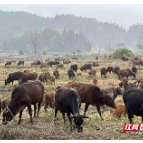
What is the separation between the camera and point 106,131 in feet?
30.0

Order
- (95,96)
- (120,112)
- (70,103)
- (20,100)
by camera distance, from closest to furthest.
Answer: (70,103) → (20,100) → (95,96) → (120,112)

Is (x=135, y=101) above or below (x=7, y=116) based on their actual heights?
above

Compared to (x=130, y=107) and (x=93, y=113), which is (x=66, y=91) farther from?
(x=93, y=113)

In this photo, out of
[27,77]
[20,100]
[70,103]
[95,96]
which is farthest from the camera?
[27,77]

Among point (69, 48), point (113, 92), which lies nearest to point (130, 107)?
point (113, 92)

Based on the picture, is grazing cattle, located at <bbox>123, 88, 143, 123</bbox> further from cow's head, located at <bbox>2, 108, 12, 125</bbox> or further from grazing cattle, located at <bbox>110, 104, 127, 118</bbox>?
cow's head, located at <bbox>2, 108, 12, 125</bbox>

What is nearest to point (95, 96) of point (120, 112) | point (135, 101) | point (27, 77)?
point (120, 112)

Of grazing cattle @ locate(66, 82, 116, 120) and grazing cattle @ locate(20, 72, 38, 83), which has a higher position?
grazing cattle @ locate(66, 82, 116, 120)

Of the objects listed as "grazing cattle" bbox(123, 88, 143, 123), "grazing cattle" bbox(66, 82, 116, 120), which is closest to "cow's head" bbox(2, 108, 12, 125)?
"grazing cattle" bbox(66, 82, 116, 120)

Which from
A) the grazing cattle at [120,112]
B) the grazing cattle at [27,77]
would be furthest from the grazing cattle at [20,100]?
the grazing cattle at [27,77]

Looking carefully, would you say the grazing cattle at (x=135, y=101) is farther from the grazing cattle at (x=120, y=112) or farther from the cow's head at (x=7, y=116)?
the cow's head at (x=7, y=116)

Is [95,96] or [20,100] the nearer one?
[20,100]

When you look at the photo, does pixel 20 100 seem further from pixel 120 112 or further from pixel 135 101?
pixel 120 112

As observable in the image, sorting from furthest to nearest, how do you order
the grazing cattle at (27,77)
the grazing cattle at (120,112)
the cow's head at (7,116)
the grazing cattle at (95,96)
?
the grazing cattle at (27,77) < the grazing cattle at (120,112) < the grazing cattle at (95,96) < the cow's head at (7,116)
